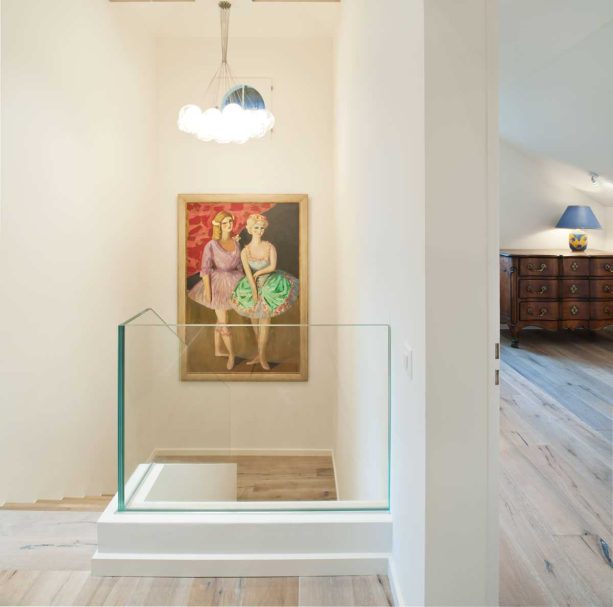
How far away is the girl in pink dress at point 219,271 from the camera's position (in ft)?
17.7

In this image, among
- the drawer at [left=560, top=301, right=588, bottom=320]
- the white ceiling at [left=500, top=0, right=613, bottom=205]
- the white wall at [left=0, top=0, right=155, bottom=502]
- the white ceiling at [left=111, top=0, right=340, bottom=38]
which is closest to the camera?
the white wall at [left=0, top=0, right=155, bottom=502]

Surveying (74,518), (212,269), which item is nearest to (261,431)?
(74,518)

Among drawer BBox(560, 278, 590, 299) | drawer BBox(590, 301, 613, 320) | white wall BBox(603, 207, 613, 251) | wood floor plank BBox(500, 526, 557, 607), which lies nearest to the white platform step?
wood floor plank BBox(500, 526, 557, 607)

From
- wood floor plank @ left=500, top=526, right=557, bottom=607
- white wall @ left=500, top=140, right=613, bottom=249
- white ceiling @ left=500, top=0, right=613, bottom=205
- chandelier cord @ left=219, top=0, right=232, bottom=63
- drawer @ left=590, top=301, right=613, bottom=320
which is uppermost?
chandelier cord @ left=219, top=0, right=232, bottom=63

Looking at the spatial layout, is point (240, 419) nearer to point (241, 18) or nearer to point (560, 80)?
point (560, 80)

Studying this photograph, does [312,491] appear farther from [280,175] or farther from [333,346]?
[280,175]

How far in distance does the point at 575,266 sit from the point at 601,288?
33 centimetres

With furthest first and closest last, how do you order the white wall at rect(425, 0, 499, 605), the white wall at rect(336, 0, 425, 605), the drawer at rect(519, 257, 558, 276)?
the drawer at rect(519, 257, 558, 276) < the white wall at rect(336, 0, 425, 605) < the white wall at rect(425, 0, 499, 605)

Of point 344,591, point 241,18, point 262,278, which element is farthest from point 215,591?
point 241,18

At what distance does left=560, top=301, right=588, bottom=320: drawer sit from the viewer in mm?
5945

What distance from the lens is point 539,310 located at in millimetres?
Result: 5914

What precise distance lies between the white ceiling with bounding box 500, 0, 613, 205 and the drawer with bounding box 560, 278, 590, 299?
0.98 meters

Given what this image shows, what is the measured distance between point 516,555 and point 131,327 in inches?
64.6

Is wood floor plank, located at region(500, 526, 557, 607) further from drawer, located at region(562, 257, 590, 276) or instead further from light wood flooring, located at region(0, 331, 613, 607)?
drawer, located at region(562, 257, 590, 276)
